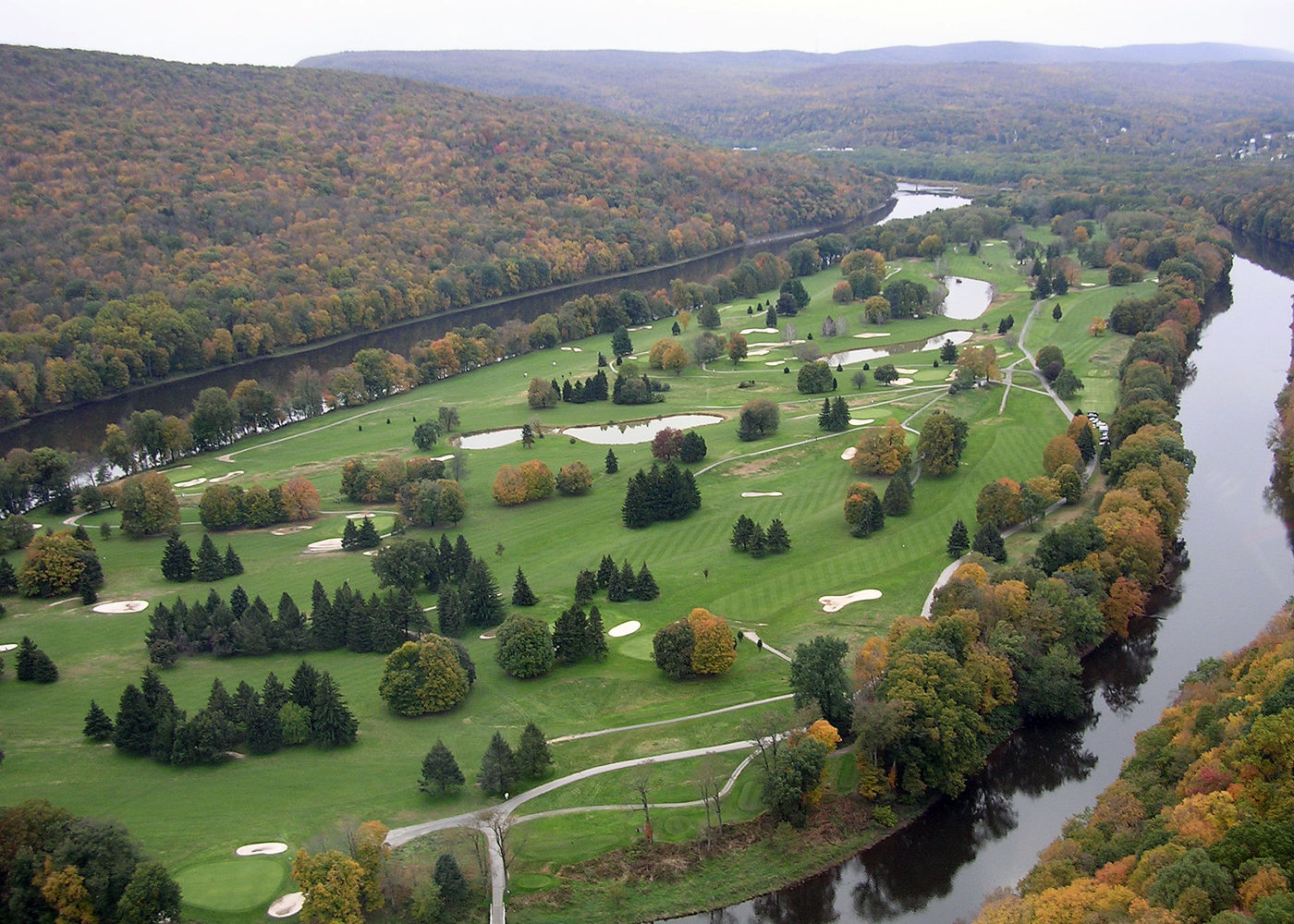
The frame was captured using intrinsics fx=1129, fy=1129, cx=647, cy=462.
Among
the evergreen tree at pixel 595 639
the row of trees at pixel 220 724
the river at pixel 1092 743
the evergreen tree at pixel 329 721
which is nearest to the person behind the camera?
the river at pixel 1092 743

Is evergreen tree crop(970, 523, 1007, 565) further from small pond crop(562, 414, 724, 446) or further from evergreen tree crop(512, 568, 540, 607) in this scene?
small pond crop(562, 414, 724, 446)

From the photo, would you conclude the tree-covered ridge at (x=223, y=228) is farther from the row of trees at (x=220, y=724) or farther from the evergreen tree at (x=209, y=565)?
the row of trees at (x=220, y=724)

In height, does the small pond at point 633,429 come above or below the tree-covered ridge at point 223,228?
below

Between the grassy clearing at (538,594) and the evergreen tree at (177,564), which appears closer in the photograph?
the grassy clearing at (538,594)

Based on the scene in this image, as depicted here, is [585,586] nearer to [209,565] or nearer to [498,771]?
[498,771]

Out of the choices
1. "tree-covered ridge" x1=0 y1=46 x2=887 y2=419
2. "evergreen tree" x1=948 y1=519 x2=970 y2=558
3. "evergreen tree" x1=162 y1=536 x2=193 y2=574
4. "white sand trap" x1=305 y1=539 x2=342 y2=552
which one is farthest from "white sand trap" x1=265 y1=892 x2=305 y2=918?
"tree-covered ridge" x1=0 y1=46 x2=887 y2=419

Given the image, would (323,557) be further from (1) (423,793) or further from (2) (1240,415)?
(2) (1240,415)

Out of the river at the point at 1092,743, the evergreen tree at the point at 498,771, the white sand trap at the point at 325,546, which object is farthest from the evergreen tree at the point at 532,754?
the white sand trap at the point at 325,546
